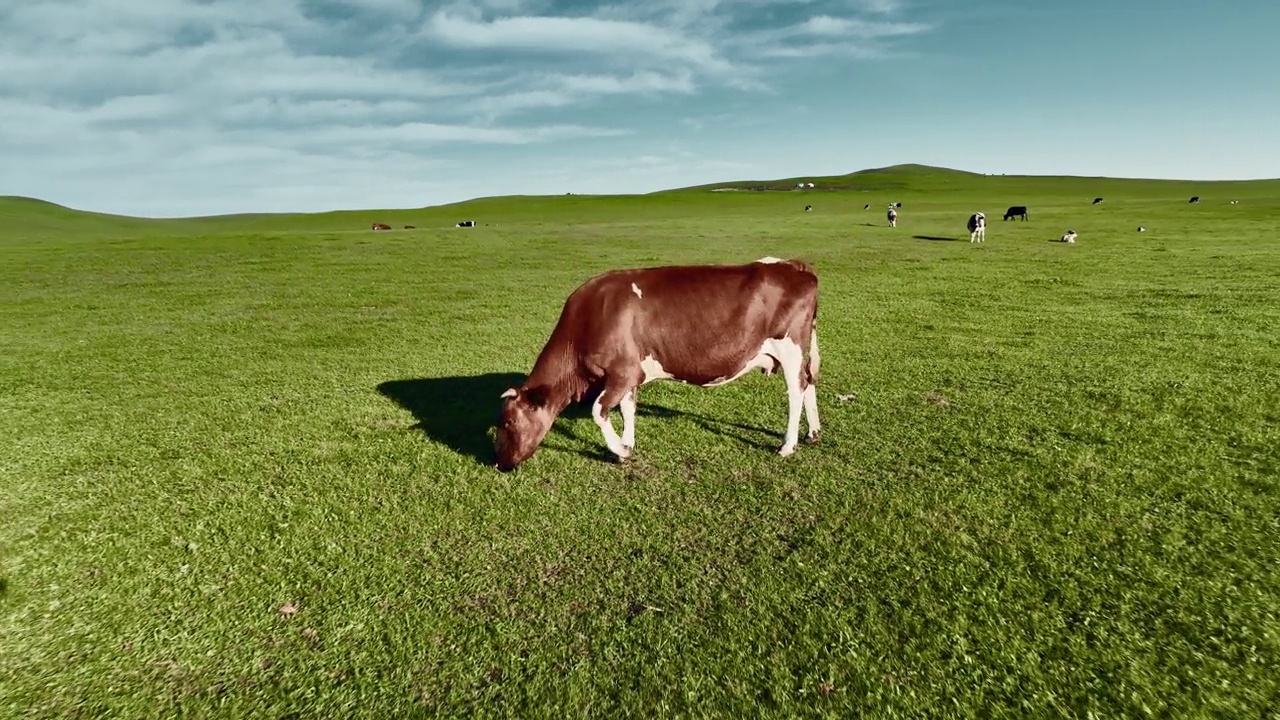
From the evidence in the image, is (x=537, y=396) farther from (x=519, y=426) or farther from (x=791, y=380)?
(x=791, y=380)

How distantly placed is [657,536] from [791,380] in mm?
2663

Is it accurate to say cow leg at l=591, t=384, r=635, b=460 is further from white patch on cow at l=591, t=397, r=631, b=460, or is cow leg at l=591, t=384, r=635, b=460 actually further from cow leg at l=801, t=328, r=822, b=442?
cow leg at l=801, t=328, r=822, b=442

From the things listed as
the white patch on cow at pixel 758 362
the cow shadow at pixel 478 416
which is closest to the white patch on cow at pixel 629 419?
the cow shadow at pixel 478 416

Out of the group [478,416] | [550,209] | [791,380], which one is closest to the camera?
[791,380]

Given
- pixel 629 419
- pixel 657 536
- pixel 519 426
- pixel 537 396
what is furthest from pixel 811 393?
pixel 519 426

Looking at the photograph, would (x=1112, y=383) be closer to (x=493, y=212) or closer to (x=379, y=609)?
(x=379, y=609)

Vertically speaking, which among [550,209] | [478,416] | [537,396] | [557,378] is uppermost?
[550,209]

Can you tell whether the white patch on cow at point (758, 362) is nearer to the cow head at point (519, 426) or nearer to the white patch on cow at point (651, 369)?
the white patch on cow at point (651, 369)

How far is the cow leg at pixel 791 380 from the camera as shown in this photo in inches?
270

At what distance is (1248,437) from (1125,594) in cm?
405

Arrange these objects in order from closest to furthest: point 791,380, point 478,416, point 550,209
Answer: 1. point 791,380
2. point 478,416
3. point 550,209

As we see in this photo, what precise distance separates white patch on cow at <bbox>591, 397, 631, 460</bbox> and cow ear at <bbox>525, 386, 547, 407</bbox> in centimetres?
56

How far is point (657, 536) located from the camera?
5.29 m

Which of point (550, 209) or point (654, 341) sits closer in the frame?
point (654, 341)
